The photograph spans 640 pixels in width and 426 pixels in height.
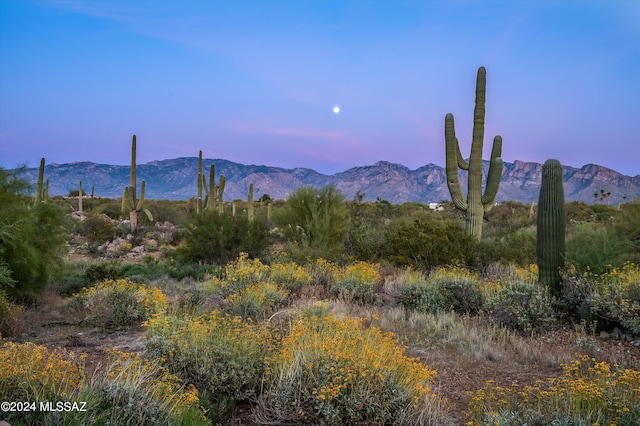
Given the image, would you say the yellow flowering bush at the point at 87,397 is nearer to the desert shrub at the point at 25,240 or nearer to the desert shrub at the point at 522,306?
the desert shrub at the point at 25,240

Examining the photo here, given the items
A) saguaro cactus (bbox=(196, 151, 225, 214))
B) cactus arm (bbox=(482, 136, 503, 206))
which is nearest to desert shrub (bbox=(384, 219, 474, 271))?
cactus arm (bbox=(482, 136, 503, 206))

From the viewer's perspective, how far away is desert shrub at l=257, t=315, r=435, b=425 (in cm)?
443

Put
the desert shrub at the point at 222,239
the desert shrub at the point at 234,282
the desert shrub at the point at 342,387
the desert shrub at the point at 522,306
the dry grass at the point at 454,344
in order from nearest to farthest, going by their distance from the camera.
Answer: the desert shrub at the point at 342,387 < the dry grass at the point at 454,344 < the desert shrub at the point at 522,306 < the desert shrub at the point at 234,282 < the desert shrub at the point at 222,239

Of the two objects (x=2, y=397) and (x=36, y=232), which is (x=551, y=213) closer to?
(x=2, y=397)

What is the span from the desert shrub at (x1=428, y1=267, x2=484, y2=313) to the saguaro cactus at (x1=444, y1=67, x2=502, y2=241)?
5.73 metres

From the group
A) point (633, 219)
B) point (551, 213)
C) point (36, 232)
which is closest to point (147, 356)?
point (36, 232)

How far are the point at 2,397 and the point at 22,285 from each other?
7334 millimetres

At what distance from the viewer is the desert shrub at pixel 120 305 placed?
880 cm

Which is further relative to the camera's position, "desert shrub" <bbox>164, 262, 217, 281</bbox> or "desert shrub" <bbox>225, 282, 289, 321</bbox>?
"desert shrub" <bbox>164, 262, 217, 281</bbox>

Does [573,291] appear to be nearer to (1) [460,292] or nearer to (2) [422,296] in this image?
(1) [460,292]

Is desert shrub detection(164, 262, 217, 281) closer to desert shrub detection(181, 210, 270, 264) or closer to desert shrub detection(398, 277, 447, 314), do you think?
desert shrub detection(181, 210, 270, 264)

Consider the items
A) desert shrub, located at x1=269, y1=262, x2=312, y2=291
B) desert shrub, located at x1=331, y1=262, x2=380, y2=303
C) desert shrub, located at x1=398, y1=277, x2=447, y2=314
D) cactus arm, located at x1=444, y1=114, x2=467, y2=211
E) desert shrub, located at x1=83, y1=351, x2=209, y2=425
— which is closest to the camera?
desert shrub, located at x1=83, y1=351, x2=209, y2=425

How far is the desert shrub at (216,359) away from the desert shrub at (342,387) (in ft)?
1.42

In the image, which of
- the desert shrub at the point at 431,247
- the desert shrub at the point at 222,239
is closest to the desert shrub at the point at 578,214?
the desert shrub at the point at 431,247
